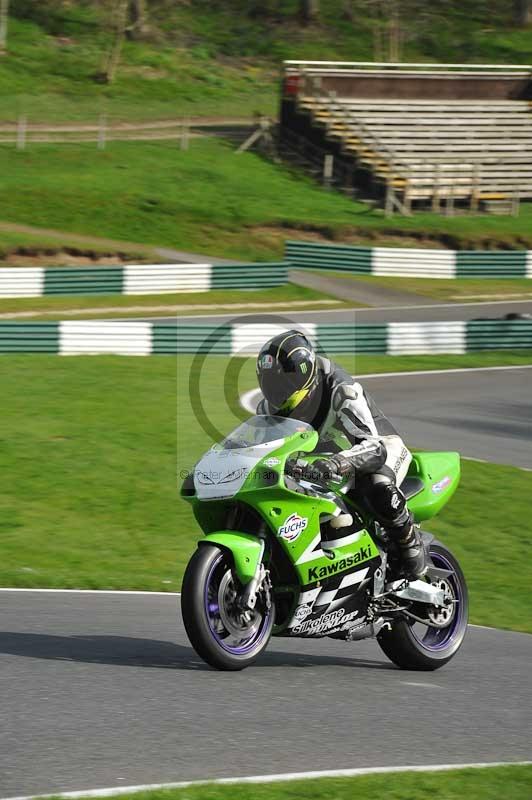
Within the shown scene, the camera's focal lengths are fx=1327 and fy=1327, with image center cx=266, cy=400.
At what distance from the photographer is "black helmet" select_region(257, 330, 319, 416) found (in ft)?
21.6

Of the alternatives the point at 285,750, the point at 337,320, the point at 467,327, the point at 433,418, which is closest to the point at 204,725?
the point at 285,750

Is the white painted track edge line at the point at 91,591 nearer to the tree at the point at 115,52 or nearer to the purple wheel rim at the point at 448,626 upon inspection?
the purple wheel rim at the point at 448,626

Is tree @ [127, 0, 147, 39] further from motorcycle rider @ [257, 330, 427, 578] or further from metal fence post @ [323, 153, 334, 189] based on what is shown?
motorcycle rider @ [257, 330, 427, 578]

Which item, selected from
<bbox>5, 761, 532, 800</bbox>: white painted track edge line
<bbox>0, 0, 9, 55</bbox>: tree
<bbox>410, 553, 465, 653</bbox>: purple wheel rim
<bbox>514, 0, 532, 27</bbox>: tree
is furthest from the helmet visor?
<bbox>514, 0, 532, 27</bbox>: tree

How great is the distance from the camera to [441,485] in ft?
25.1

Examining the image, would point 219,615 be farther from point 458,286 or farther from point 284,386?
point 458,286

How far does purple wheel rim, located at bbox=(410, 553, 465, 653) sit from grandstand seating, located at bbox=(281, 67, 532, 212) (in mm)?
32036

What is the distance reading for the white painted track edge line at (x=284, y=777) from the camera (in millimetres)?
4691

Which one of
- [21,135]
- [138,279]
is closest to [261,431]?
[138,279]

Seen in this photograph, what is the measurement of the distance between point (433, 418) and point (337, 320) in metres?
8.44

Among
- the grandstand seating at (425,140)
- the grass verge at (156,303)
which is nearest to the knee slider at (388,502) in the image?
the grass verge at (156,303)

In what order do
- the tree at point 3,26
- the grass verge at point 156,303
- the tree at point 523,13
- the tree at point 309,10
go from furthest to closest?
1. the tree at point 523,13
2. the tree at point 309,10
3. the tree at point 3,26
4. the grass verge at point 156,303

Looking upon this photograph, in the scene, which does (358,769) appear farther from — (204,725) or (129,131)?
(129,131)

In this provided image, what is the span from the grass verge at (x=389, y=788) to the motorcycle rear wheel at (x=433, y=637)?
6.52ft
